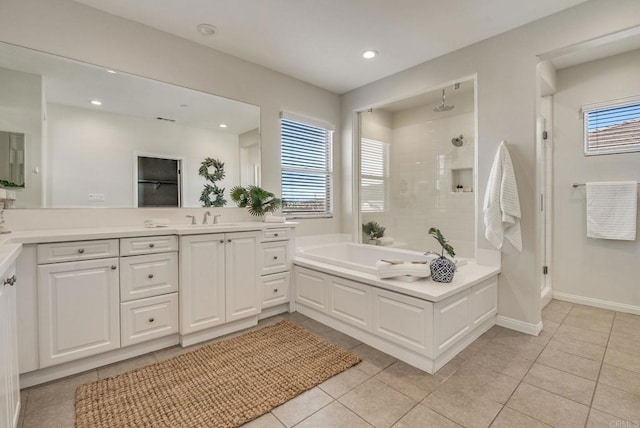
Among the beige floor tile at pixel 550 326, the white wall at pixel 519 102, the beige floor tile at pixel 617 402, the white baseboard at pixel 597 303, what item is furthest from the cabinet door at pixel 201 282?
the white baseboard at pixel 597 303

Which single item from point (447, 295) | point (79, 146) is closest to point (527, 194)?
point (447, 295)

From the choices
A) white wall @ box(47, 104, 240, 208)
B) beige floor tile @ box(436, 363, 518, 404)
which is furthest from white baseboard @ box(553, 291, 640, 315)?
white wall @ box(47, 104, 240, 208)

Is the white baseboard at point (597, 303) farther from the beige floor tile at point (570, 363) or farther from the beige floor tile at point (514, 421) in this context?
the beige floor tile at point (514, 421)

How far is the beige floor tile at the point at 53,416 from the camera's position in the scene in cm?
153

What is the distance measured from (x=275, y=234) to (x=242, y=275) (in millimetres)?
534

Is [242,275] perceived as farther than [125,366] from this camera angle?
Yes

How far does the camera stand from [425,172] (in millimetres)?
3975

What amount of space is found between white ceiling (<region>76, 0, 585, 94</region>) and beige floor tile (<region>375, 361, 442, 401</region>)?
264 centimetres

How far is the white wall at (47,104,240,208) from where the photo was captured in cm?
222

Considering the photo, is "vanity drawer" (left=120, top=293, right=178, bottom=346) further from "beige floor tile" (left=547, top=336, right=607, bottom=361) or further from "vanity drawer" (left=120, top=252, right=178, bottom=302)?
"beige floor tile" (left=547, top=336, right=607, bottom=361)

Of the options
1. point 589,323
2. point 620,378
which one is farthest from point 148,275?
point 589,323

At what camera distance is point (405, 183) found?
4145 millimetres

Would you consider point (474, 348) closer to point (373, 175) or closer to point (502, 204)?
point (502, 204)

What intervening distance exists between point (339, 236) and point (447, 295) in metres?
2.22
